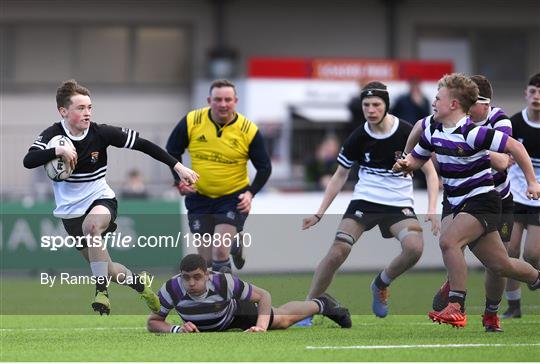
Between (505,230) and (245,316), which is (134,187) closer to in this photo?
(245,316)

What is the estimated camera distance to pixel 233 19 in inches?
1077

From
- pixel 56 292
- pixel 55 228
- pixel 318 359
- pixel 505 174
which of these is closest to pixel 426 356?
pixel 318 359

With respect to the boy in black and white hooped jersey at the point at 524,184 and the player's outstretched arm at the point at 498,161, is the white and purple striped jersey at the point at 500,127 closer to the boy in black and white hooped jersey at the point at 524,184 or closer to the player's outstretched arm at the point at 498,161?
the player's outstretched arm at the point at 498,161

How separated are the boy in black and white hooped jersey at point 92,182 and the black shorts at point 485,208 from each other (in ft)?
7.60

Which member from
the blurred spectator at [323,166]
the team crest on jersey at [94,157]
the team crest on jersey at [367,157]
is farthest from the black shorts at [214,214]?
the blurred spectator at [323,166]

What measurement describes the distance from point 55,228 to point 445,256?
29.9 feet

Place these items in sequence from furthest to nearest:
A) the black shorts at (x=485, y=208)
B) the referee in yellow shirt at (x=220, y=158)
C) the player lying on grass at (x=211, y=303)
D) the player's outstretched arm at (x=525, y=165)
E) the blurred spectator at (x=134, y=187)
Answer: the blurred spectator at (x=134, y=187), the referee in yellow shirt at (x=220, y=158), the player lying on grass at (x=211, y=303), the black shorts at (x=485, y=208), the player's outstretched arm at (x=525, y=165)

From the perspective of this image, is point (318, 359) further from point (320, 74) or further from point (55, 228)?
point (320, 74)

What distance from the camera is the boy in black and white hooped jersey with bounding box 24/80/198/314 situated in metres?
11.1

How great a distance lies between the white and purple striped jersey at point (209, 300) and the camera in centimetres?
1095

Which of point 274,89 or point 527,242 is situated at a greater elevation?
point 274,89

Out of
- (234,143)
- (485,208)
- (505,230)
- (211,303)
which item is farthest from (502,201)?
(234,143)

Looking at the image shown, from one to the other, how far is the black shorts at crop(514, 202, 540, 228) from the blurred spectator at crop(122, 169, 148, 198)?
29.4ft

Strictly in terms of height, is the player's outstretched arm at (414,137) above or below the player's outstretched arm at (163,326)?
above
